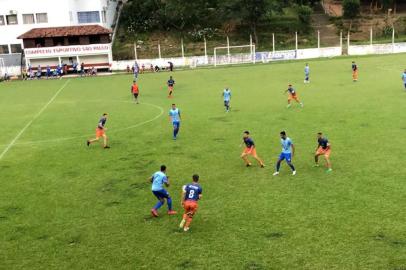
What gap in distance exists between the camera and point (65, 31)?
6706 cm

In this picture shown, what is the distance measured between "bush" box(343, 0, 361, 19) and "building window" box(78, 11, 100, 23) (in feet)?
137

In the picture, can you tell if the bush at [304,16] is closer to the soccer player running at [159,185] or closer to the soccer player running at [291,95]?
the soccer player running at [291,95]

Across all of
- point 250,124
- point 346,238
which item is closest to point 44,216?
point 346,238

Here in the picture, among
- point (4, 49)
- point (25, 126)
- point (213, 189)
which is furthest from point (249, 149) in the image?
point (4, 49)

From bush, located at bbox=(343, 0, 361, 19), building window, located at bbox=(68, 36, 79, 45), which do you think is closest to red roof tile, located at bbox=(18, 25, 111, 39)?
building window, located at bbox=(68, 36, 79, 45)

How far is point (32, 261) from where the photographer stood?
11.8 meters

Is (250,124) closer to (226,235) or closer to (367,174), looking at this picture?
(367,174)

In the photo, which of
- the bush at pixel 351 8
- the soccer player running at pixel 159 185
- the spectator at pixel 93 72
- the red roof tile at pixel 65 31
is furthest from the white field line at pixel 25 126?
the bush at pixel 351 8

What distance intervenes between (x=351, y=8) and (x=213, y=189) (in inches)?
2807

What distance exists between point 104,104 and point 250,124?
1505cm

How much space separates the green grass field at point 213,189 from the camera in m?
11.8

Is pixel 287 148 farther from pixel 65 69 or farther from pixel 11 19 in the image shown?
pixel 11 19

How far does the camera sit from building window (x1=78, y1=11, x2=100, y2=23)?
73.2 meters

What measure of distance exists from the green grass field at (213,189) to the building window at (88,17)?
1670 inches
